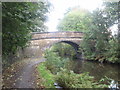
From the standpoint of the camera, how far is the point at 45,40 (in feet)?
54.4

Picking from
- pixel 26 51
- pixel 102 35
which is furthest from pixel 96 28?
pixel 26 51

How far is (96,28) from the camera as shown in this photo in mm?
14883

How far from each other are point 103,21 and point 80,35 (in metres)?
4.81

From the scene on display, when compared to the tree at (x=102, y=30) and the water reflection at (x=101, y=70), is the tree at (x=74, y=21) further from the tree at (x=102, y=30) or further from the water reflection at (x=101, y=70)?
the water reflection at (x=101, y=70)

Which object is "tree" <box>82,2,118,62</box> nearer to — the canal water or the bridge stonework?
the canal water

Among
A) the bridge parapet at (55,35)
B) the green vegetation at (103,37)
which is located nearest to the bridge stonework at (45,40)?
the bridge parapet at (55,35)

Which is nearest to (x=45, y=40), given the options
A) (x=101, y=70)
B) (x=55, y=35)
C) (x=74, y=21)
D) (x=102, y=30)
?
(x=55, y=35)

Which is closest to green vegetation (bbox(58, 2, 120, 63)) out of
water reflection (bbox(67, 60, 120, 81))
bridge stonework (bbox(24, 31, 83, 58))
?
bridge stonework (bbox(24, 31, 83, 58))

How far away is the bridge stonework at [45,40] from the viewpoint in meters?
14.3

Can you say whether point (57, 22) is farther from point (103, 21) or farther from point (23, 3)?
point (23, 3)

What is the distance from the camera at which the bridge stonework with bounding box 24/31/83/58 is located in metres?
14.3

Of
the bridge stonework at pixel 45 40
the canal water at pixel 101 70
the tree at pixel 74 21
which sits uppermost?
the tree at pixel 74 21

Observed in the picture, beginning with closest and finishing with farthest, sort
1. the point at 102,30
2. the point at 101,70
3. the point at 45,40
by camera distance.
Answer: the point at 101,70 < the point at 102,30 < the point at 45,40

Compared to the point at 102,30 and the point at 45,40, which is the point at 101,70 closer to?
the point at 102,30
